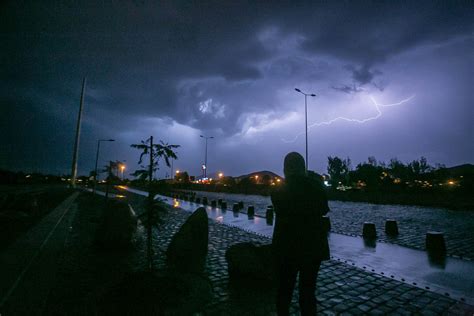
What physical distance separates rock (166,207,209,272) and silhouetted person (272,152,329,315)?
3.12 metres

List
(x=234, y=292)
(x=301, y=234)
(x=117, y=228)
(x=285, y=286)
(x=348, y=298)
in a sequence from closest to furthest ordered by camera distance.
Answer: (x=301, y=234) < (x=285, y=286) < (x=348, y=298) < (x=234, y=292) < (x=117, y=228)

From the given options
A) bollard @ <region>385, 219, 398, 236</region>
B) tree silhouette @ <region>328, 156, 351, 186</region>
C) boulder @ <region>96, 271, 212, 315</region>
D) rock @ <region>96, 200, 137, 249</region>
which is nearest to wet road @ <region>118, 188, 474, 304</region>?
boulder @ <region>96, 271, 212, 315</region>

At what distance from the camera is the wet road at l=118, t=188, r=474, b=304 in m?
4.31

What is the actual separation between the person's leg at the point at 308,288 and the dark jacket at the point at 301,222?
16cm

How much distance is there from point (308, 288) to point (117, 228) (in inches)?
233

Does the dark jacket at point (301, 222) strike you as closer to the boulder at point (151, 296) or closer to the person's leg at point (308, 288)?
the person's leg at point (308, 288)

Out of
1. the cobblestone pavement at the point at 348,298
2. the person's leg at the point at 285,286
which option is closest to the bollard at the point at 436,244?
the cobblestone pavement at the point at 348,298

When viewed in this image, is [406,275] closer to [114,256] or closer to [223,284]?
[223,284]

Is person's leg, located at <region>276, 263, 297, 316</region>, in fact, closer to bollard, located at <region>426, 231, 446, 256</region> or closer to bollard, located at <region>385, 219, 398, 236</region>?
bollard, located at <region>426, 231, 446, 256</region>

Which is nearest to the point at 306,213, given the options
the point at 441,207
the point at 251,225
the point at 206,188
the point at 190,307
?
the point at 190,307

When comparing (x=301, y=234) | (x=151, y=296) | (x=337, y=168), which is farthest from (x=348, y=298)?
(x=337, y=168)

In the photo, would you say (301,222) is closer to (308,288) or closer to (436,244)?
(308,288)

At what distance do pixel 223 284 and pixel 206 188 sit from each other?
165 ft

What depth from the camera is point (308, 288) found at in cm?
259
